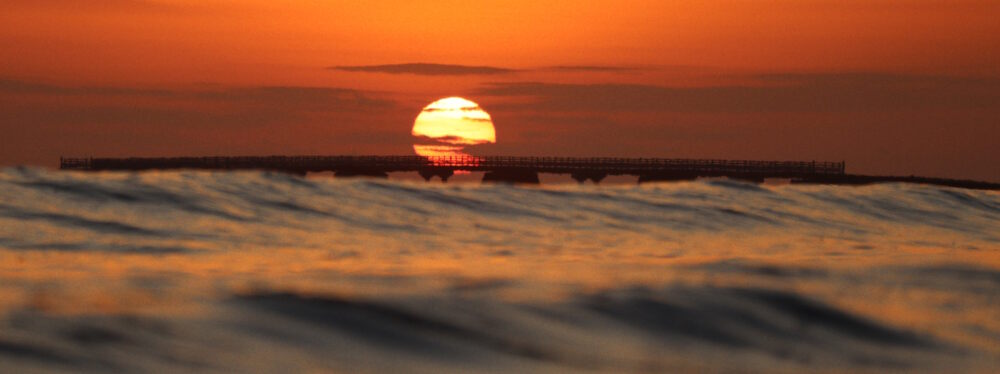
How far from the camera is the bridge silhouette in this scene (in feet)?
306

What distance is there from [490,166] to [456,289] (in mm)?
92654

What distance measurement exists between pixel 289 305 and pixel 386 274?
220 centimetres

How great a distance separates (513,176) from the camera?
101250mm

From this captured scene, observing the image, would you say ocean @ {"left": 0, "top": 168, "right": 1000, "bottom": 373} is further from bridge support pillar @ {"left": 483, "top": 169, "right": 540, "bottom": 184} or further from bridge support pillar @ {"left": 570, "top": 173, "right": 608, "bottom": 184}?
bridge support pillar @ {"left": 483, "top": 169, "right": 540, "bottom": 184}

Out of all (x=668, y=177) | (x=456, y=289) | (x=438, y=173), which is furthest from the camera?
(x=438, y=173)

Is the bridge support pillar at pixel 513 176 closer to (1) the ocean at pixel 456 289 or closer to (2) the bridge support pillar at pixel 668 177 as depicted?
(2) the bridge support pillar at pixel 668 177

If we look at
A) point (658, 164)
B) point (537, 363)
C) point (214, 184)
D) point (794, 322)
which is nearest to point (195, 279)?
point (537, 363)

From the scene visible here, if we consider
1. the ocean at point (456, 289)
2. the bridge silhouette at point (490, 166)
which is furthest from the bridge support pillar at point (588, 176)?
the ocean at point (456, 289)

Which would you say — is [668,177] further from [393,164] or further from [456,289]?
[456,289]

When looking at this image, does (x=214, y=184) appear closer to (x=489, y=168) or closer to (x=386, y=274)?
(x=386, y=274)

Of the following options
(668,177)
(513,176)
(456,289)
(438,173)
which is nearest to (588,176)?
(513,176)

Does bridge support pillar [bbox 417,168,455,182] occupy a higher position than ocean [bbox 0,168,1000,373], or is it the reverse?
ocean [bbox 0,168,1000,373]

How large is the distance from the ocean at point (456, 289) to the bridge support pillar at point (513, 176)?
268 feet

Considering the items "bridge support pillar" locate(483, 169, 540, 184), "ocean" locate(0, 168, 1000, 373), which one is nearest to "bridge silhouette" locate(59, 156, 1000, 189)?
"bridge support pillar" locate(483, 169, 540, 184)
